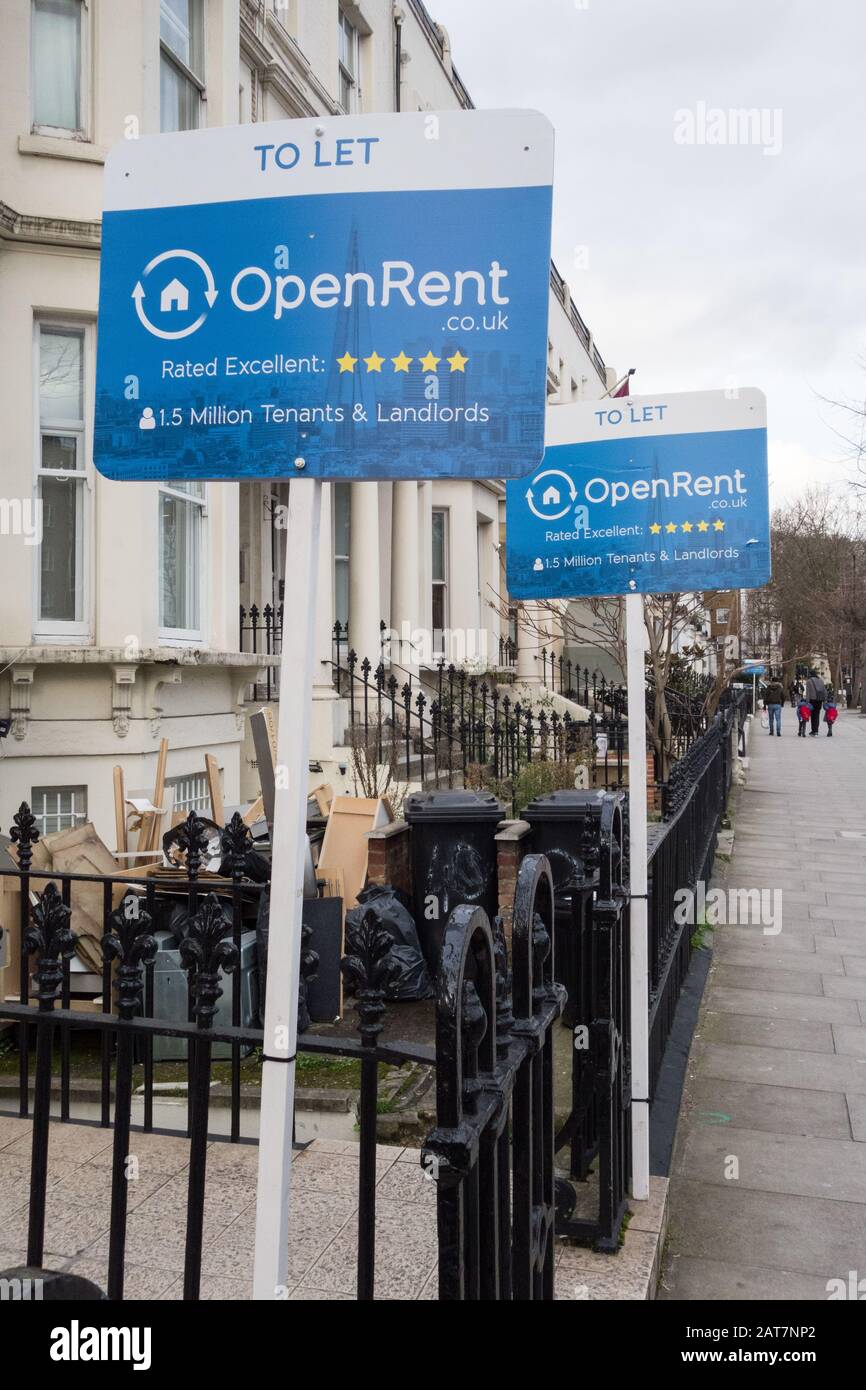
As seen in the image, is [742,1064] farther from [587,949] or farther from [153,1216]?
[153,1216]

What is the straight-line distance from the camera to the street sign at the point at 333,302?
7.22ft

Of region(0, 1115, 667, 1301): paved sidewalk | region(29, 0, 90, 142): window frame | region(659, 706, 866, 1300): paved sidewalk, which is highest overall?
region(29, 0, 90, 142): window frame

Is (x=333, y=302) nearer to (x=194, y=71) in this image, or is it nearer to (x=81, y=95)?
(x=81, y=95)

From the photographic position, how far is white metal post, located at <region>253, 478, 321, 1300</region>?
2143mm

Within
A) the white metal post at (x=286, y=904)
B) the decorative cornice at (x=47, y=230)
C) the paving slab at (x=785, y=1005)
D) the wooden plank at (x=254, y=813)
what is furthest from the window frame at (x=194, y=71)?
the white metal post at (x=286, y=904)

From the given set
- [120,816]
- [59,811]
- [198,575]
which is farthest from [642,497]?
[198,575]

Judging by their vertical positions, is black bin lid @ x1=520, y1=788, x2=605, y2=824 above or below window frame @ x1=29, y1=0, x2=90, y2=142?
below

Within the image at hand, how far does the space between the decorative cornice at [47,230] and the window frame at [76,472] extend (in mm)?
490

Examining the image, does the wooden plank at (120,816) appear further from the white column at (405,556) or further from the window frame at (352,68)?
the window frame at (352,68)

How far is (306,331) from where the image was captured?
88.8 inches

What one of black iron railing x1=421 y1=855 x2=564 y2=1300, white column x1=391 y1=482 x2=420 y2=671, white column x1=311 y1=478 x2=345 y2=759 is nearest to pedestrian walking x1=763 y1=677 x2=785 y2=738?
white column x1=391 y1=482 x2=420 y2=671

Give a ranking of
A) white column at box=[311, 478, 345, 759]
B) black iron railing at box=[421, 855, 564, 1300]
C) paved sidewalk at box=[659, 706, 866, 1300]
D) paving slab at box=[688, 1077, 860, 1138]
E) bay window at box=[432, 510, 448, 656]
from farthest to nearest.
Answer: bay window at box=[432, 510, 448, 656] → white column at box=[311, 478, 345, 759] → paving slab at box=[688, 1077, 860, 1138] → paved sidewalk at box=[659, 706, 866, 1300] → black iron railing at box=[421, 855, 564, 1300]

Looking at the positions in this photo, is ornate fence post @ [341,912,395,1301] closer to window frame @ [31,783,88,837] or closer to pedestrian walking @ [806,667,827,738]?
window frame @ [31,783,88,837]
